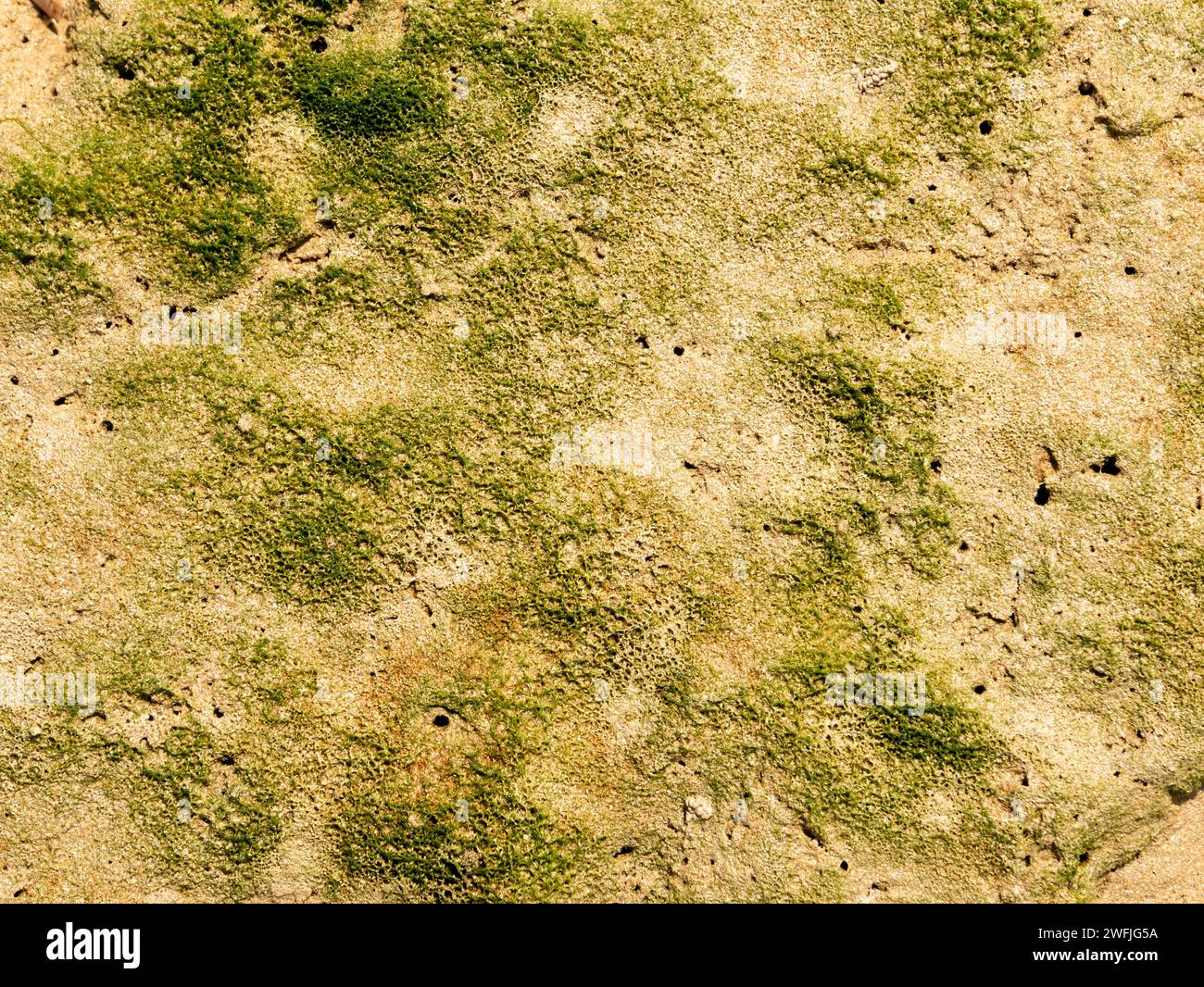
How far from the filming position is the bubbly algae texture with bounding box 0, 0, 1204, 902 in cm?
757

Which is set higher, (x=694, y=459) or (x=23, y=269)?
(x=23, y=269)

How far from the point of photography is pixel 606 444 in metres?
7.68

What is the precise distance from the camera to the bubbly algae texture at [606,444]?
757cm

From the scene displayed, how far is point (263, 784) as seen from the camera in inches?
298

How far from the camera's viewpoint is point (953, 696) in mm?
7598
